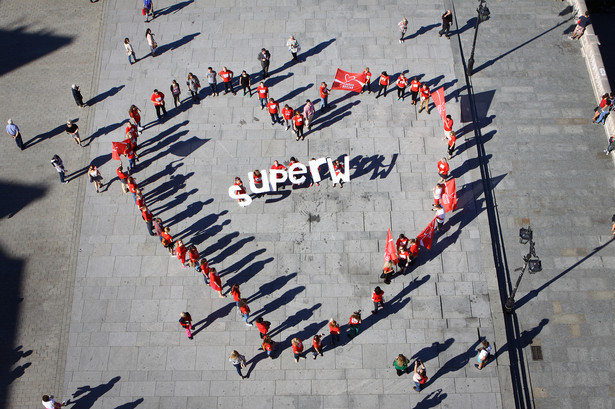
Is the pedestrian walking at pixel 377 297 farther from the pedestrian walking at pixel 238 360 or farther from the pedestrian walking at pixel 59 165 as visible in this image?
the pedestrian walking at pixel 59 165

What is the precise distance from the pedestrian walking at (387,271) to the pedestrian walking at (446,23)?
1369 centimetres

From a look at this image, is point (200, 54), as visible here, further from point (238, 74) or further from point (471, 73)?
point (471, 73)

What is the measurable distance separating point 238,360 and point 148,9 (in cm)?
2027

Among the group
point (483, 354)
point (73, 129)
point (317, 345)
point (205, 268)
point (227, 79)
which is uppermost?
point (227, 79)

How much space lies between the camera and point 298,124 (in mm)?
26578

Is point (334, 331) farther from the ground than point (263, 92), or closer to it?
closer to it

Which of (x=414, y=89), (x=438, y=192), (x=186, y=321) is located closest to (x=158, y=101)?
(x=186, y=321)

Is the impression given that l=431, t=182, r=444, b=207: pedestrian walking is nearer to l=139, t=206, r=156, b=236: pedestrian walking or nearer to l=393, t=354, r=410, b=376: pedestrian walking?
l=393, t=354, r=410, b=376: pedestrian walking

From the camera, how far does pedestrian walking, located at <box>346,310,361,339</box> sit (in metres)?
21.6

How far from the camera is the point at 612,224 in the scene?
25.0m

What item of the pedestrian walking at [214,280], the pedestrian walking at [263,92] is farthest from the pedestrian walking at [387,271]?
the pedestrian walking at [263,92]

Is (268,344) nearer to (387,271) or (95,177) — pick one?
(387,271)

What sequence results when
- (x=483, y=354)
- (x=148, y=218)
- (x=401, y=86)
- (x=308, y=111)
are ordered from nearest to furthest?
(x=483, y=354)
(x=148, y=218)
(x=308, y=111)
(x=401, y=86)

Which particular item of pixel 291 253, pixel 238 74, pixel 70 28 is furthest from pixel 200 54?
pixel 291 253
